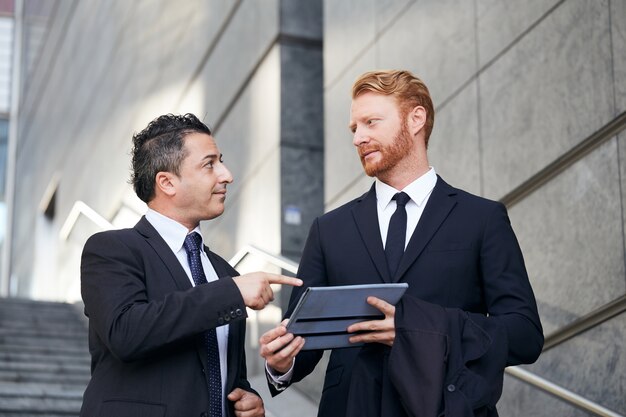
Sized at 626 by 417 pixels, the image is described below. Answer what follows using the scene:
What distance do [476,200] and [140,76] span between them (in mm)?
12264

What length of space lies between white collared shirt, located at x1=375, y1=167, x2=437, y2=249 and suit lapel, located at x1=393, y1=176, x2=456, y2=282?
0.03 metres

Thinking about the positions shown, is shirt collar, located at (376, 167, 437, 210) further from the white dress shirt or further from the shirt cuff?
the shirt cuff

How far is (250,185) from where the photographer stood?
9.71 meters

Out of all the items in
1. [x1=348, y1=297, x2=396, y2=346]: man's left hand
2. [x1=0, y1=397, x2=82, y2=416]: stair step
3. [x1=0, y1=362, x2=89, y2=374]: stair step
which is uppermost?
[x1=348, y1=297, x2=396, y2=346]: man's left hand

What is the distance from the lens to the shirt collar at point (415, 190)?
136 inches

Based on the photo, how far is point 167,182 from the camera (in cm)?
354

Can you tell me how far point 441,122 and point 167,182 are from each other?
10.8 ft

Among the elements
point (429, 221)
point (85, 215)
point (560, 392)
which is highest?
point (85, 215)

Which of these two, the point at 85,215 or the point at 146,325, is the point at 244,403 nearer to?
the point at 146,325

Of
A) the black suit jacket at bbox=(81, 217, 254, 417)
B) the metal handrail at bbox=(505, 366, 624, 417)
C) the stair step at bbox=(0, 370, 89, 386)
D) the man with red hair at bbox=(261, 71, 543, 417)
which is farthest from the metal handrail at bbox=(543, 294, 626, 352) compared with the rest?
the stair step at bbox=(0, 370, 89, 386)

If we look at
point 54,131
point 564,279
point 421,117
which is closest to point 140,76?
point 54,131

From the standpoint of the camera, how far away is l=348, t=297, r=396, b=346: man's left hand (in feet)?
9.82

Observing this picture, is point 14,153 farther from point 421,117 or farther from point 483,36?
point 421,117

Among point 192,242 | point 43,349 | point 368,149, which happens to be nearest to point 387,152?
point 368,149
